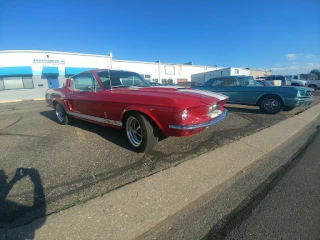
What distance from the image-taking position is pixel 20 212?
72.4 inches

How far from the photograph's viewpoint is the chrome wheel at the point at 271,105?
6680 mm

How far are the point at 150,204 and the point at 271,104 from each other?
6.79 metres

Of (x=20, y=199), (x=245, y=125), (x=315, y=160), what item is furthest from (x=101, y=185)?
(x=245, y=125)

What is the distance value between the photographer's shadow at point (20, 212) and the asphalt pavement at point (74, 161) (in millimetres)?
10

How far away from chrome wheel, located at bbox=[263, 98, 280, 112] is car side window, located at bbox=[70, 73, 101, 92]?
6406mm

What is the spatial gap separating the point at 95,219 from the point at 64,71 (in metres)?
23.6

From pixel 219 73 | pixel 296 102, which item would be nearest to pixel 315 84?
pixel 219 73

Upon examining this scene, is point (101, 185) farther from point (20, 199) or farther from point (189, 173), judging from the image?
point (189, 173)

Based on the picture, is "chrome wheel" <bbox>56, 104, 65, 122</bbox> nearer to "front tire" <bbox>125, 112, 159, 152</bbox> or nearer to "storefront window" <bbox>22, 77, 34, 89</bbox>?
"front tire" <bbox>125, 112, 159, 152</bbox>

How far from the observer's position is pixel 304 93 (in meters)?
6.50

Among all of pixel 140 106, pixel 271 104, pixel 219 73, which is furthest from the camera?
pixel 219 73

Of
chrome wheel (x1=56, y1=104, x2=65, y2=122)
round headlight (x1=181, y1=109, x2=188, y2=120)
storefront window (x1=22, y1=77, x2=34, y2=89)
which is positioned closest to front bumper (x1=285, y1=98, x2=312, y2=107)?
round headlight (x1=181, y1=109, x2=188, y2=120)

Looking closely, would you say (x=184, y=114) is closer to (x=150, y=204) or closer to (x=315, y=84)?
(x=150, y=204)

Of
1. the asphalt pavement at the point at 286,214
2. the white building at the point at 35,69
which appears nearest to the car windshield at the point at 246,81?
the asphalt pavement at the point at 286,214
